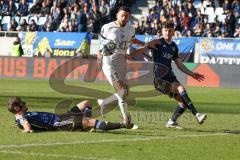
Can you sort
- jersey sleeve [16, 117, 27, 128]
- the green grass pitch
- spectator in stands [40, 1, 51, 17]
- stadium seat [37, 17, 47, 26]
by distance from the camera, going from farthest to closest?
spectator in stands [40, 1, 51, 17], stadium seat [37, 17, 47, 26], jersey sleeve [16, 117, 27, 128], the green grass pitch

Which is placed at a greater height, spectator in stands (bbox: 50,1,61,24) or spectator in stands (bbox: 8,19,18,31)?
spectator in stands (bbox: 50,1,61,24)

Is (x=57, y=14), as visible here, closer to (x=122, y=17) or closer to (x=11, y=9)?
(x=11, y=9)

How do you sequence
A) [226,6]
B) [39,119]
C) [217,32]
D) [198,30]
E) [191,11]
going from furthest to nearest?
[191,11] → [226,6] → [198,30] → [217,32] → [39,119]

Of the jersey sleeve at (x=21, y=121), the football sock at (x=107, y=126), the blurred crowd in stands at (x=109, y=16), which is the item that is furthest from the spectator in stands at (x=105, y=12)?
the jersey sleeve at (x=21, y=121)

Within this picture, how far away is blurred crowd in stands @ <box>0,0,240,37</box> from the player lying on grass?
75.5 feet

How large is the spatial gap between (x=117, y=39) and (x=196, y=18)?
78.5 feet

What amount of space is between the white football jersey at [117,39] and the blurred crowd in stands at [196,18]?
2169 cm

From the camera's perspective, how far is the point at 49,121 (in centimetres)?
1239

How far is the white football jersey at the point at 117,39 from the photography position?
1350 centimetres

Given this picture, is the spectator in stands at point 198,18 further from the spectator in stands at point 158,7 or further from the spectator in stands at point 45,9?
the spectator in stands at point 45,9

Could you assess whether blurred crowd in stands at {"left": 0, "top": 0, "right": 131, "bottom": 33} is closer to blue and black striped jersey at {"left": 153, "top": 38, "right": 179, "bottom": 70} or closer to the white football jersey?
blue and black striped jersey at {"left": 153, "top": 38, "right": 179, "bottom": 70}

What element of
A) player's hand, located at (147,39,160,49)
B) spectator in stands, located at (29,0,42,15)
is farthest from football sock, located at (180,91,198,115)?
spectator in stands, located at (29,0,42,15)

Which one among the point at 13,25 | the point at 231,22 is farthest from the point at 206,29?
the point at 13,25

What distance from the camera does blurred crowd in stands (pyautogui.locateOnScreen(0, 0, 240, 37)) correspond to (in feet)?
119
